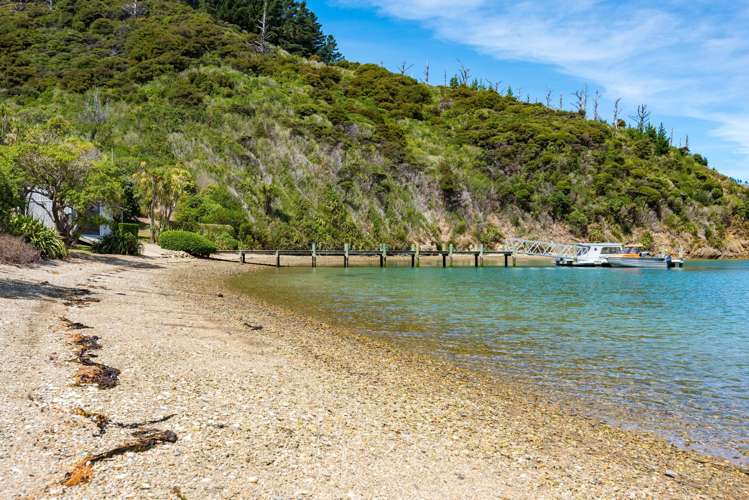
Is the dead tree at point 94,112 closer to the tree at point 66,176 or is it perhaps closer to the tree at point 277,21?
the tree at point 66,176

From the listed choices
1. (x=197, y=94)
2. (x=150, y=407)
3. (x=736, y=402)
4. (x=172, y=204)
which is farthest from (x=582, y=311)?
(x=197, y=94)

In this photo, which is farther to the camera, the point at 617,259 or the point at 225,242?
the point at 617,259

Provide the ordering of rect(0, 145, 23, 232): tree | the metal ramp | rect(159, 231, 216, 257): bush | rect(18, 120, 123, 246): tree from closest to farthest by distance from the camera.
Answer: rect(0, 145, 23, 232): tree < rect(18, 120, 123, 246): tree < rect(159, 231, 216, 257): bush < the metal ramp

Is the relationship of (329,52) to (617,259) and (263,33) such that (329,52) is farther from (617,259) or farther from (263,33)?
(617,259)

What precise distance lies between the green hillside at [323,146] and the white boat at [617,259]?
14.4 metres

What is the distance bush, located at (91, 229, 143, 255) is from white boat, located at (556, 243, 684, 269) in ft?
124

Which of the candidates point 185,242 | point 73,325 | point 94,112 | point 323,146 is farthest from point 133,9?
point 73,325

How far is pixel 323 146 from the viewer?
65.0 metres

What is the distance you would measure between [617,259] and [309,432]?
49866 millimetres

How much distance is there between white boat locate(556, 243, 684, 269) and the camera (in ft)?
163

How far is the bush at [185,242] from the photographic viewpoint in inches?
1558

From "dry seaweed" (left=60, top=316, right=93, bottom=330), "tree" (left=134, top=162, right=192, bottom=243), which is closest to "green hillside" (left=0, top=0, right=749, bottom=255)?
"tree" (left=134, top=162, right=192, bottom=243)

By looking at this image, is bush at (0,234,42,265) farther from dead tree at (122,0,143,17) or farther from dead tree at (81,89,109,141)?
dead tree at (122,0,143,17)

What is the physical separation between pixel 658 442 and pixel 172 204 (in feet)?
139
